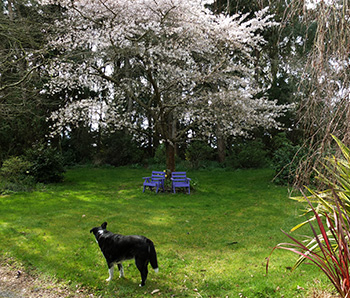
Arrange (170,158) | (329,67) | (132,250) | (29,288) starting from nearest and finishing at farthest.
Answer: (329,67) → (132,250) → (29,288) → (170,158)

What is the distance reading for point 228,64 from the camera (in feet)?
31.8

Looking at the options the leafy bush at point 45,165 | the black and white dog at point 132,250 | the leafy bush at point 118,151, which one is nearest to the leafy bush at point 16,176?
the leafy bush at point 45,165

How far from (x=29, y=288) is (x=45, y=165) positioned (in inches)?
299

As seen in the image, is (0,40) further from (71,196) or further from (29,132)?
(71,196)

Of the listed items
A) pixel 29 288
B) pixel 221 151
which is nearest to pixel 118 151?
pixel 221 151

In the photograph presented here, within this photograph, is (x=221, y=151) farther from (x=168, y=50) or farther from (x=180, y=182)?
(x=168, y=50)

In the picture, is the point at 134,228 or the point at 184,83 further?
the point at 184,83

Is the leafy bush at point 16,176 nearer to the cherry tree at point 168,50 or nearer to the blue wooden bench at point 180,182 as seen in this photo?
the cherry tree at point 168,50

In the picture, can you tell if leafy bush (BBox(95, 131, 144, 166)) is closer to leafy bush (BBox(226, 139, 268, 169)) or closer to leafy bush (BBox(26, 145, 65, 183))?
leafy bush (BBox(26, 145, 65, 183))

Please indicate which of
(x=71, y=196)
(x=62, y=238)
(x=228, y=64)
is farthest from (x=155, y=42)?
(x=62, y=238)

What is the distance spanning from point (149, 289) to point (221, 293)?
0.79 m

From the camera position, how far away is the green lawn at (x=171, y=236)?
3.42 m

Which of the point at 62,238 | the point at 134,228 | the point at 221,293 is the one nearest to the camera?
the point at 221,293

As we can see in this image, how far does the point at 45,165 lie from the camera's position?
10469 millimetres
